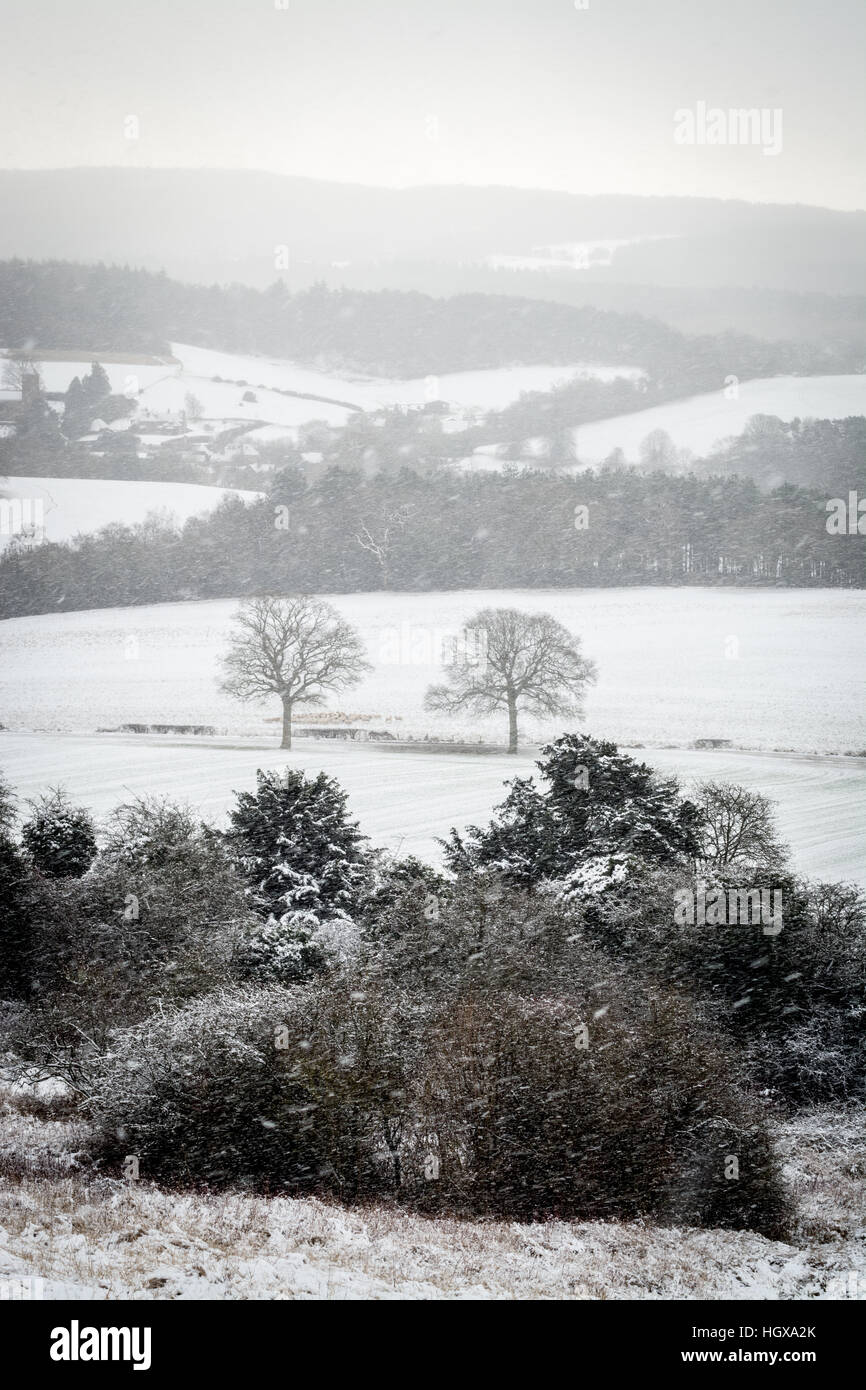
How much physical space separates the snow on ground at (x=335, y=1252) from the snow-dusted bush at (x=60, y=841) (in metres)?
7.82

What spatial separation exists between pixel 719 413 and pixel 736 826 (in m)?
15.3

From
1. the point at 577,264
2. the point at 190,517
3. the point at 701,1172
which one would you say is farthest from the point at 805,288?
the point at 701,1172

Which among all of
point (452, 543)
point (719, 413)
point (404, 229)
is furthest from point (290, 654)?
point (404, 229)

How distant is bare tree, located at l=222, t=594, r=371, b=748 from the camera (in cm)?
2383

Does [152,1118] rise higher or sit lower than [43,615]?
lower

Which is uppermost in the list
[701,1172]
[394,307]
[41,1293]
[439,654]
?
[394,307]

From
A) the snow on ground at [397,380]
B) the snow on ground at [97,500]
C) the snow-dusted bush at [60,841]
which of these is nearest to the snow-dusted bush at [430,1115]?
the snow-dusted bush at [60,841]

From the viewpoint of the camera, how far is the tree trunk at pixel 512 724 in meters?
22.8

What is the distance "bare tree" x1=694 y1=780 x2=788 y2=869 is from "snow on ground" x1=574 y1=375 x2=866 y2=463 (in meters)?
12.2

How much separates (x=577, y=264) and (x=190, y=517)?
1805 centimetres

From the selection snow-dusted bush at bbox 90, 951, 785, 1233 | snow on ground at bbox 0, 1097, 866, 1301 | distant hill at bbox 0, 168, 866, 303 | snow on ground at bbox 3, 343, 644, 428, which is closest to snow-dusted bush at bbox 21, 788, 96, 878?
snow-dusted bush at bbox 90, 951, 785, 1233

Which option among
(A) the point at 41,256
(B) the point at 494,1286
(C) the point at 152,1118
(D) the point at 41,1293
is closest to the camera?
(D) the point at 41,1293

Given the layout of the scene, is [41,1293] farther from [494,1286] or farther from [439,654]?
[439,654]

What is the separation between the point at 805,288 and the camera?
103 feet
